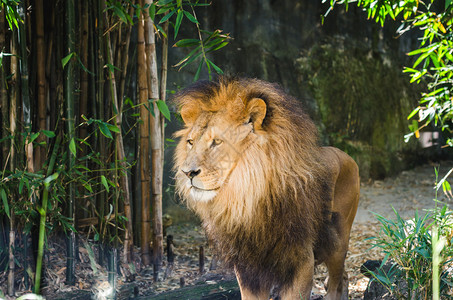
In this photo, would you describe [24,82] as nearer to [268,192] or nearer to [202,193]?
[202,193]

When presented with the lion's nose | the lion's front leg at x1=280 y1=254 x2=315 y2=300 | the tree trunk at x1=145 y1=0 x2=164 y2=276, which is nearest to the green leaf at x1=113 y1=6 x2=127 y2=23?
the tree trunk at x1=145 y1=0 x2=164 y2=276

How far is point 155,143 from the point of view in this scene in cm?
378

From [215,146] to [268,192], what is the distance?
0.32 m

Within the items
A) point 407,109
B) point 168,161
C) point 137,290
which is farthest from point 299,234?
point 407,109

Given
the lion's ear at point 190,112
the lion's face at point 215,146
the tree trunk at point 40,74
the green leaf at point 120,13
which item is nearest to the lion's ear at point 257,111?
the lion's face at point 215,146

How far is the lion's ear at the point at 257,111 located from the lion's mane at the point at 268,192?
32mm

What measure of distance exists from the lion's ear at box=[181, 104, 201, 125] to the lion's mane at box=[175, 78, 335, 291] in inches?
0.8

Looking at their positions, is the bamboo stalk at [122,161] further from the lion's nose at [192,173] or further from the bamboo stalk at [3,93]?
the lion's nose at [192,173]

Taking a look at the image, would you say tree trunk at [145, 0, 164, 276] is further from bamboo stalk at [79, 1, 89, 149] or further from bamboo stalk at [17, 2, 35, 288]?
bamboo stalk at [17, 2, 35, 288]

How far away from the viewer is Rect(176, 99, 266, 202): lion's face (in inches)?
91.6

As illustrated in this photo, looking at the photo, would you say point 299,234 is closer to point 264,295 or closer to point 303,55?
point 264,295

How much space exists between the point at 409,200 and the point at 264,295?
4.68 m

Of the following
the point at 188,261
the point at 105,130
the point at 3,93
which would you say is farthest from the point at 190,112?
the point at 188,261

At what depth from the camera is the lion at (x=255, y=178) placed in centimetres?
236
